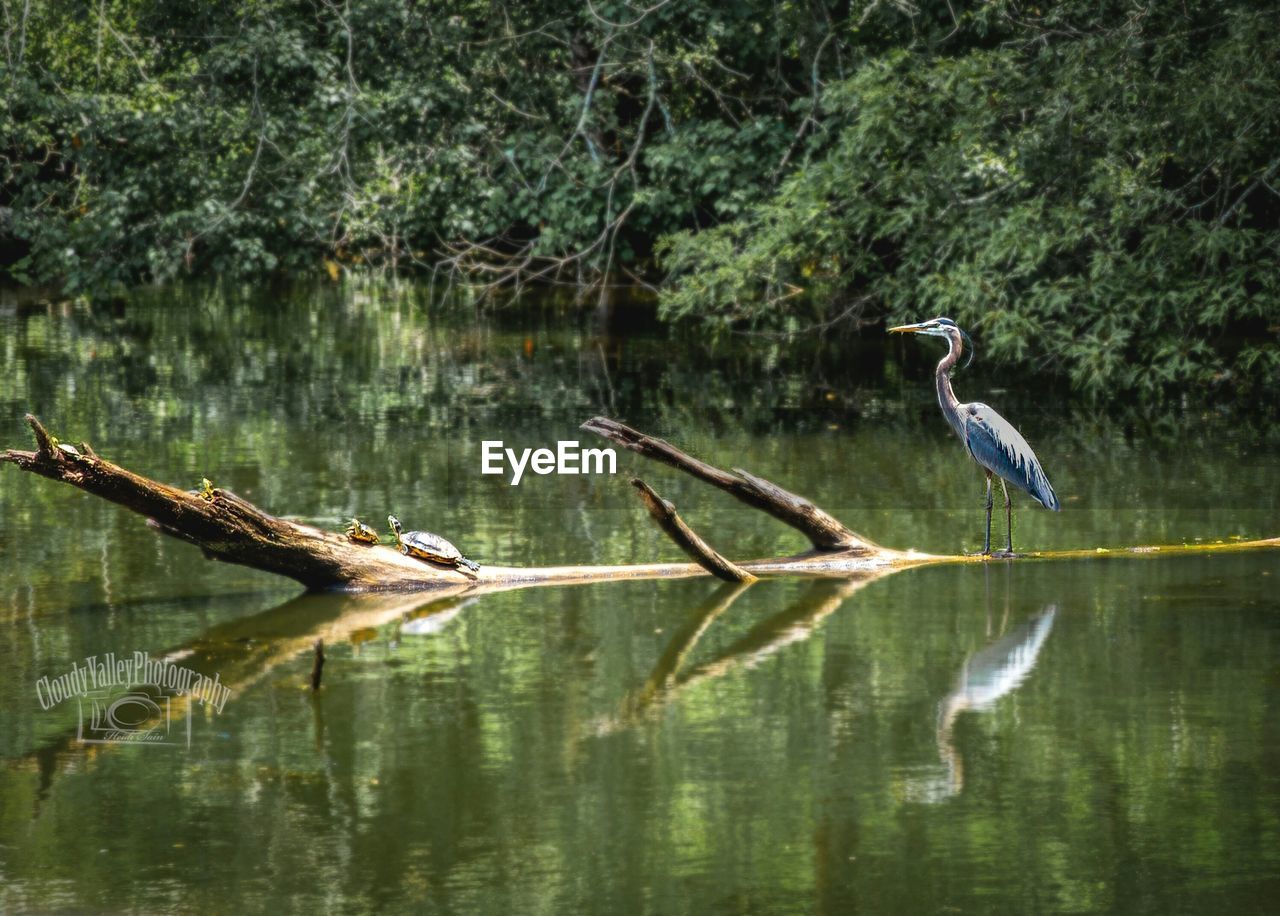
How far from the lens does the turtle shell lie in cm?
1098

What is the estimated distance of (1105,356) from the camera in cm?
1806

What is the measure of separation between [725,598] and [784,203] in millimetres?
12214

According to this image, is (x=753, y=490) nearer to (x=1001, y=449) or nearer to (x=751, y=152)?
(x=1001, y=449)

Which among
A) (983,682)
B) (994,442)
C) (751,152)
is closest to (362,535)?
(994,442)

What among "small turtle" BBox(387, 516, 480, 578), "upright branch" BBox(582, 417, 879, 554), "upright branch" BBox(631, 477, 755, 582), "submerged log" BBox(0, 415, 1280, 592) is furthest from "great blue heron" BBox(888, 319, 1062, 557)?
"small turtle" BBox(387, 516, 480, 578)

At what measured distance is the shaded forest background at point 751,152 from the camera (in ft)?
59.2

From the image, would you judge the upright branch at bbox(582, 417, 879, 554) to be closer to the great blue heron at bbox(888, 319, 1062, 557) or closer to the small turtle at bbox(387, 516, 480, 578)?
the great blue heron at bbox(888, 319, 1062, 557)

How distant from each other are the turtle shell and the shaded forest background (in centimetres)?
821

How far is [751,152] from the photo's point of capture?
963 inches

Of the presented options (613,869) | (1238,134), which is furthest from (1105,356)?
(613,869)

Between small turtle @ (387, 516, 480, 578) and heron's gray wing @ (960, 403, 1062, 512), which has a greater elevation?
heron's gray wing @ (960, 403, 1062, 512)

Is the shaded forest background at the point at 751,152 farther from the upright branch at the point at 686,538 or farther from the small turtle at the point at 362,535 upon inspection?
the small turtle at the point at 362,535

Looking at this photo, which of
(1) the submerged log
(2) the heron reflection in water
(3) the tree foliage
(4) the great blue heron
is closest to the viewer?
(2) the heron reflection in water

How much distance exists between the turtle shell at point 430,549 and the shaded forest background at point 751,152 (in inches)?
323
